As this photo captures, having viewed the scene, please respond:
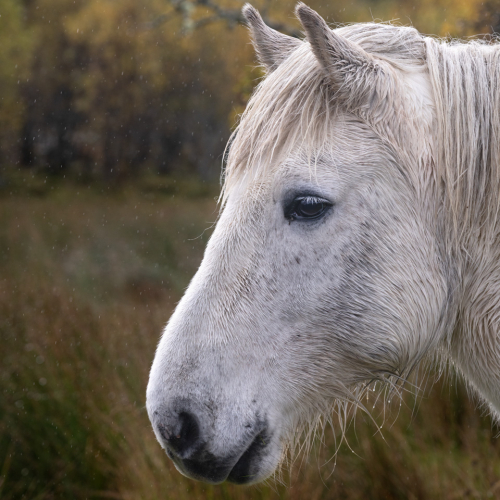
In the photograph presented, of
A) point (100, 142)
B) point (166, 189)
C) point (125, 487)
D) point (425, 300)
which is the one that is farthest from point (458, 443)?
point (100, 142)

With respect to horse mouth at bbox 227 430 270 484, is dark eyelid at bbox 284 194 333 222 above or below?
above

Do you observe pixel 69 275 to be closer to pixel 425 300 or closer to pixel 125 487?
pixel 125 487

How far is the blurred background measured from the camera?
3381 millimetres

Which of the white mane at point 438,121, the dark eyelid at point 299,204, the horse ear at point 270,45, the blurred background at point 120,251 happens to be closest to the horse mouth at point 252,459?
the blurred background at point 120,251

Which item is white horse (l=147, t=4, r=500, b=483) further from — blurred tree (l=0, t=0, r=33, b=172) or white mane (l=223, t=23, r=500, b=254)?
blurred tree (l=0, t=0, r=33, b=172)

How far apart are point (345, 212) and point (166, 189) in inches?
1007

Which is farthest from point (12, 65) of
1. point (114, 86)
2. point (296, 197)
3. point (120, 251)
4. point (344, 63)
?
point (296, 197)

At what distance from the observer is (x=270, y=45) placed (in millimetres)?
2088

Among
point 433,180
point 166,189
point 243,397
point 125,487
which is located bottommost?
point 166,189

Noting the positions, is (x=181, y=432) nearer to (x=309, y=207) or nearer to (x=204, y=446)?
(x=204, y=446)

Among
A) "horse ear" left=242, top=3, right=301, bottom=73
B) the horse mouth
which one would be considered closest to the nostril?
the horse mouth

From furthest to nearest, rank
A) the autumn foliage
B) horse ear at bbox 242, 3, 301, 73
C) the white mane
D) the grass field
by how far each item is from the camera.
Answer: the autumn foliage
the grass field
horse ear at bbox 242, 3, 301, 73
the white mane

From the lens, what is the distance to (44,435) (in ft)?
13.4

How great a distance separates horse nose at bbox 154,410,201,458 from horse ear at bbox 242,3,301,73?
1.39m
